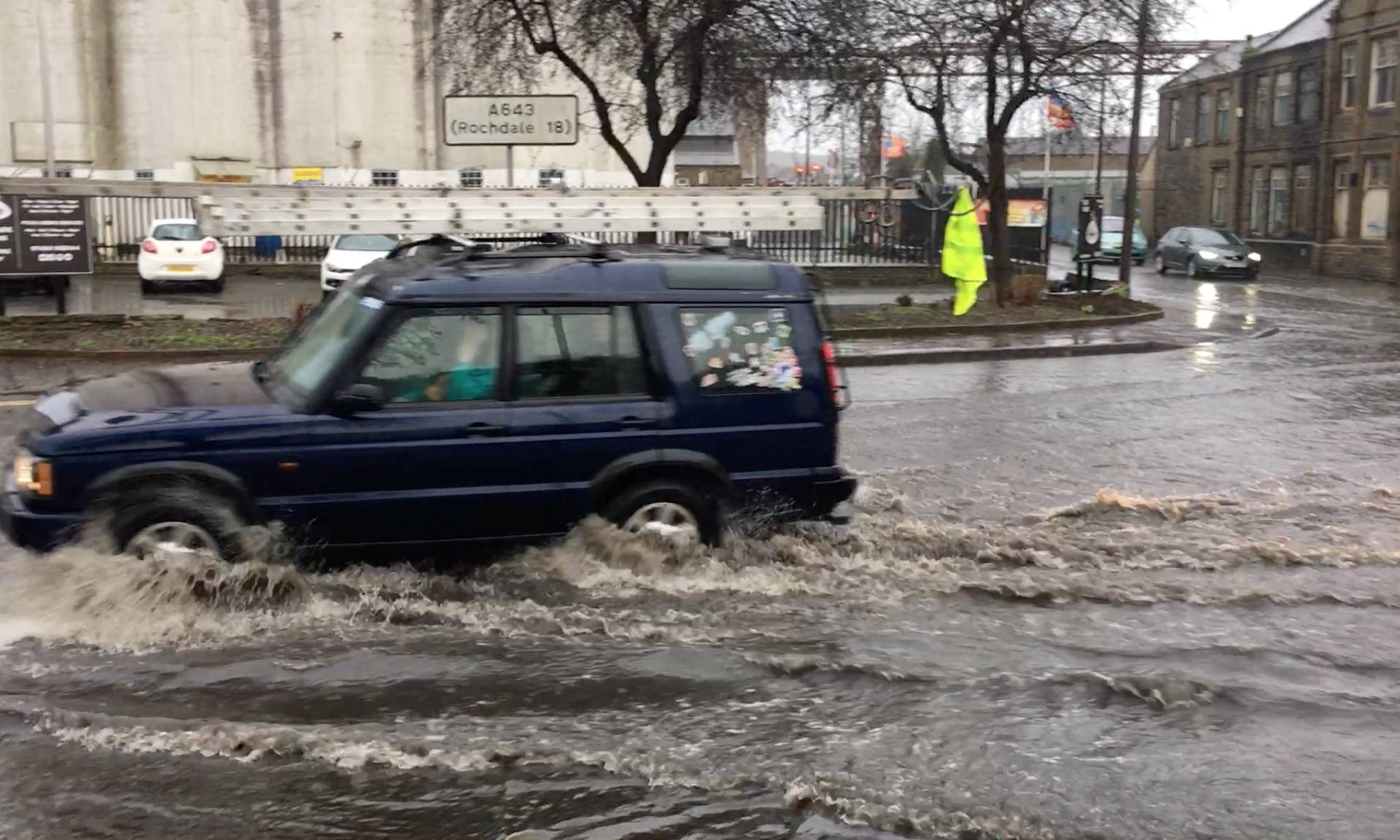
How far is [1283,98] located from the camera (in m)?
45.4

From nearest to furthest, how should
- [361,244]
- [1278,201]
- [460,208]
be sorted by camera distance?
[460,208]
[361,244]
[1278,201]

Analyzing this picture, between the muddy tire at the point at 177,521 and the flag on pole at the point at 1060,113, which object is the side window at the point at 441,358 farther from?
the flag on pole at the point at 1060,113

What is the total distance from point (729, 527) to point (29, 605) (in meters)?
3.47

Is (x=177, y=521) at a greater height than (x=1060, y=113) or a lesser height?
lesser

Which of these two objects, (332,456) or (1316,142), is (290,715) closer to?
(332,456)

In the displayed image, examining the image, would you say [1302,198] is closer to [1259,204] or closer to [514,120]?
[1259,204]

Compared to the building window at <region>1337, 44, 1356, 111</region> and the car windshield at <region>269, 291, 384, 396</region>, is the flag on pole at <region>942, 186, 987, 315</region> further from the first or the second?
the building window at <region>1337, 44, 1356, 111</region>

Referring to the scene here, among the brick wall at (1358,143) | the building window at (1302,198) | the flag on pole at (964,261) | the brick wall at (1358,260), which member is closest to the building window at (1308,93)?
the brick wall at (1358,143)

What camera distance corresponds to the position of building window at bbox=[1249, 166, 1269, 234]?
47062mm

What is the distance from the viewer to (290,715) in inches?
212

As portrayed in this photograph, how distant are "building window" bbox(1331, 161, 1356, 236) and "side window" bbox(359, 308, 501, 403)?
40.2 m

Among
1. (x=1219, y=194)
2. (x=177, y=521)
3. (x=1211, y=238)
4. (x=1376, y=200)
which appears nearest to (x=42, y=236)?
(x=177, y=521)

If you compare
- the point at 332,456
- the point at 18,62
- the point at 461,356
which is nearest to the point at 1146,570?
the point at 461,356

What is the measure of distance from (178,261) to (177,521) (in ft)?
67.2
